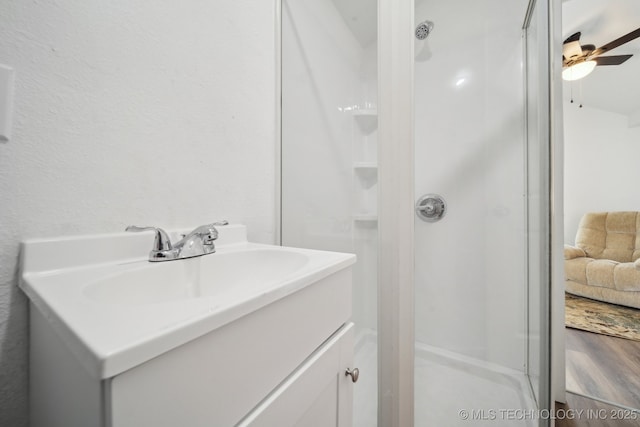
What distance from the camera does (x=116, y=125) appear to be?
1.83 feet

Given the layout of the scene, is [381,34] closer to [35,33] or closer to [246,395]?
[35,33]

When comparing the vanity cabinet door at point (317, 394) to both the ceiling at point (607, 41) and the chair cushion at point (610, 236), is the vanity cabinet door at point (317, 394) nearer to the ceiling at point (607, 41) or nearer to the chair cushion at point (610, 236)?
the ceiling at point (607, 41)

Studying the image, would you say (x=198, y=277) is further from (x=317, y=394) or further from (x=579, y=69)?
(x=579, y=69)

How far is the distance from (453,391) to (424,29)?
1420mm

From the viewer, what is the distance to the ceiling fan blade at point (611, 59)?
1684 mm

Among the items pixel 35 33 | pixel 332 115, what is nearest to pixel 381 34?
pixel 332 115

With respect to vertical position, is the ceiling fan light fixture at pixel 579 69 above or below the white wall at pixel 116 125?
above

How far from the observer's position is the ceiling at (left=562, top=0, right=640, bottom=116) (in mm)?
1501

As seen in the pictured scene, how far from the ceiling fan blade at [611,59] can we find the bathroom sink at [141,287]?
2.49 m

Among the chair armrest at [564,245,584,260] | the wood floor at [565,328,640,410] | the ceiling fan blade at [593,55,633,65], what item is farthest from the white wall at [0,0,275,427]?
the chair armrest at [564,245,584,260]

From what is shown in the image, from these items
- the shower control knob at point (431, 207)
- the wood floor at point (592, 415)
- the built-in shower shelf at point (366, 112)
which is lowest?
the wood floor at point (592, 415)

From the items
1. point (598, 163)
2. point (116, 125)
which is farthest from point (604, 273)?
point (116, 125)

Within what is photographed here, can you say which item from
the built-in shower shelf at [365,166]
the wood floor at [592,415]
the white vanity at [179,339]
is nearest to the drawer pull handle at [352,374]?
the white vanity at [179,339]

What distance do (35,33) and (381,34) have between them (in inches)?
30.7
